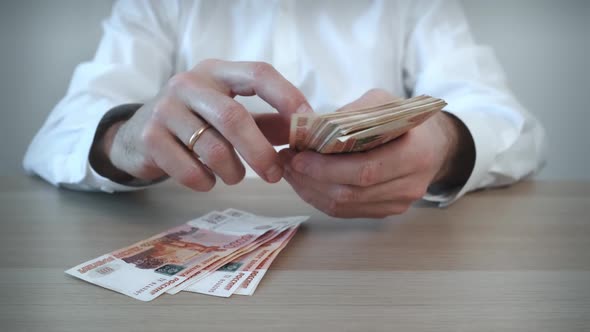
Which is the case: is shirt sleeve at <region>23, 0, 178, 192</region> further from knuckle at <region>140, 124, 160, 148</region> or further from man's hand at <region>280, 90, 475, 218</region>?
man's hand at <region>280, 90, 475, 218</region>

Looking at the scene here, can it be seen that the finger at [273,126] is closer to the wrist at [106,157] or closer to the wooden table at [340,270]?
the wooden table at [340,270]

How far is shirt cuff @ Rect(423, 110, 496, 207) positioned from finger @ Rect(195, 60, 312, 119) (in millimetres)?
412

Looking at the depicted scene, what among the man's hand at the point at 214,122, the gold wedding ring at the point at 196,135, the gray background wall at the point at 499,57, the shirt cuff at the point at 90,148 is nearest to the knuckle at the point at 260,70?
the man's hand at the point at 214,122

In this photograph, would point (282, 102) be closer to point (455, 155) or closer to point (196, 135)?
point (196, 135)

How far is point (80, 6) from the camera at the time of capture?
5.30ft

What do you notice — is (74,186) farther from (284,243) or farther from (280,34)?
(280,34)

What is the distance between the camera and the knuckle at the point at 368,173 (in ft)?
1.96

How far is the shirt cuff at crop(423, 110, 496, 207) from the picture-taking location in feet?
2.76

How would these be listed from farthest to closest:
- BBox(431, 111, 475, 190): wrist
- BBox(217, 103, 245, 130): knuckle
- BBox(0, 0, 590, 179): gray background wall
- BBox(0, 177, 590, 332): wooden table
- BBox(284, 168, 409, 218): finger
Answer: BBox(0, 0, 590, 179): gray background wall < BBox(431, 111, 475, 190): wrist < BBox(284, 168, 409, 218): finger < BBox(217, 103, 245, 130): knuckle < BBox(0, 177, 590, 332): wooden table

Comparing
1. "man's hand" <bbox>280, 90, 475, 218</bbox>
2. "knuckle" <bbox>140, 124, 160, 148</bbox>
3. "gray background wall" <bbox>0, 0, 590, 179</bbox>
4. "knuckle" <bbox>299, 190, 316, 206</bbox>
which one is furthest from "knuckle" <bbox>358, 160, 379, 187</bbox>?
"gray background wall" <bbox>0, 0, 590, 179</bbox>

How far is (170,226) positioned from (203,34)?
0.82 meters

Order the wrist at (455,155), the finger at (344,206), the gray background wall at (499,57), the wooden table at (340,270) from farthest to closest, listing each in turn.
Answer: the gray background wall at (499,57), the wrist at (455,155), the finger at (344,206), the wooden table at (340,270)

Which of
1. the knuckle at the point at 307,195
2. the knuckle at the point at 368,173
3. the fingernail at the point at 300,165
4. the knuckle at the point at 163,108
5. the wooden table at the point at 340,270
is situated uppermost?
the knuckle at the point at 163,108

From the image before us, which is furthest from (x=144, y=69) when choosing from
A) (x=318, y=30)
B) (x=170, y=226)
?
(x=170, y=226)
